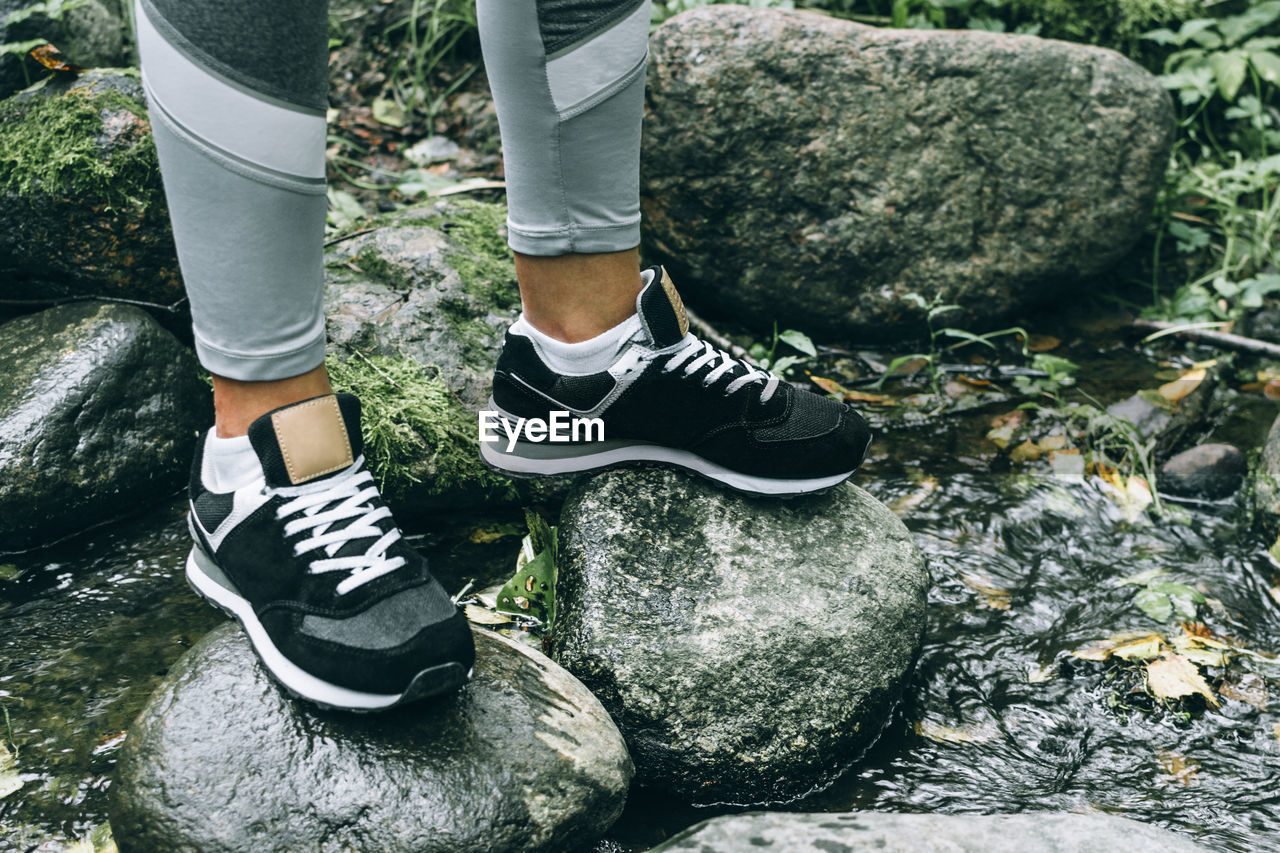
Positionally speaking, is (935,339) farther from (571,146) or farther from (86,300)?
(86,300)

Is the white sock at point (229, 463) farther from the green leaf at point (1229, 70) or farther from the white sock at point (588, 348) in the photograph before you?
the green leaf at point (1229, 70)

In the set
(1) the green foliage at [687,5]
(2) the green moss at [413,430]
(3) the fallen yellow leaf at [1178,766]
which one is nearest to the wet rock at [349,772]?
(2) the green moss at [413,430]

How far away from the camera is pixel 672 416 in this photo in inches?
77.6

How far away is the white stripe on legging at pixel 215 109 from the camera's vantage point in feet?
4.33

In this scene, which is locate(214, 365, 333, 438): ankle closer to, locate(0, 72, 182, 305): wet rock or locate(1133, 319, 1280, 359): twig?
locate(0, 72, 182, 305): wet rock

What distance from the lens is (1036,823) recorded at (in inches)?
59.6

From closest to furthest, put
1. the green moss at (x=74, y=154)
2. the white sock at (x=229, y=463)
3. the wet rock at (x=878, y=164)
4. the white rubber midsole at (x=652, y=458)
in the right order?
the white sock at (x=229, y=463) → the white rubber midsole at (x=652, y=458) → the green moss at (x=74, y=154) → the wet rock at (x=878, y=164)

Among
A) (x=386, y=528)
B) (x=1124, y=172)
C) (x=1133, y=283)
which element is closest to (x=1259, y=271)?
(x=1133, y=283)

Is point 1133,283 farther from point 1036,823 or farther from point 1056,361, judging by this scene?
point 1036,823

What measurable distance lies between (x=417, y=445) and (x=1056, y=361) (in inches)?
88.8

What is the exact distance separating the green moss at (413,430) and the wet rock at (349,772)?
0.83 m

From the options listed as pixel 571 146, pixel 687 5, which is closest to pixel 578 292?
pixel 571 146

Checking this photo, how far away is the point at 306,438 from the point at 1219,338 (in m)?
3.55

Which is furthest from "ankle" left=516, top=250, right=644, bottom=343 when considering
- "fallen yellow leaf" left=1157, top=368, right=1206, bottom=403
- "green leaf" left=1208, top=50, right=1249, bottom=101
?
"green leaf" left=1208, top=50, right=1249, bottom=101
